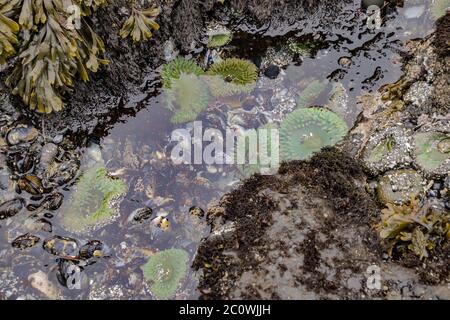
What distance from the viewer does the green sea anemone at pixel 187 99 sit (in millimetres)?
5070

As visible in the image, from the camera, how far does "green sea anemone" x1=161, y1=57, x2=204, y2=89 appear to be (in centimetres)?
520

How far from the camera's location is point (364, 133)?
190 inches

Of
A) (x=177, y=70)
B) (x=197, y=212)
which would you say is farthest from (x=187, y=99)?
(x=197, y=212)

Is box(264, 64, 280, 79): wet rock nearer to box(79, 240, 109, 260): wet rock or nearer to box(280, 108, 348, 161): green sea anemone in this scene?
box(280, 108, 348, 161): green sea anemone

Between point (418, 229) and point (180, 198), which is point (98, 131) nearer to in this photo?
point (180, 198)

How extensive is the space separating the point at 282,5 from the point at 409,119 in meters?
1.96

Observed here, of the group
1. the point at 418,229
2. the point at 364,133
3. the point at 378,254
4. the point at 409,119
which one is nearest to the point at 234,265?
the point at 378,254

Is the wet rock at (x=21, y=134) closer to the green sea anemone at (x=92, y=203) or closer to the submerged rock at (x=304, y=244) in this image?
the green sea anemone at (x=92, y=203)

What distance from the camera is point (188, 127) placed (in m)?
5.11

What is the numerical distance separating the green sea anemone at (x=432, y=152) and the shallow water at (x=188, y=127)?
798mm

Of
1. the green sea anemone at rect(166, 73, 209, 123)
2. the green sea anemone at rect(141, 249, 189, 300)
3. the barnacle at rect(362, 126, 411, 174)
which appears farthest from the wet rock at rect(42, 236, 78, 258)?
the barnacle at rect(362, 126, 411, 174)

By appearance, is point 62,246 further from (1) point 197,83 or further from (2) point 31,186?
(1) point 197,83

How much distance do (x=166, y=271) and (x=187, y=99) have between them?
1886 millimetres

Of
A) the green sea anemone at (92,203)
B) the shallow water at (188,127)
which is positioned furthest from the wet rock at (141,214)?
the green sea anemone at (92,203)
